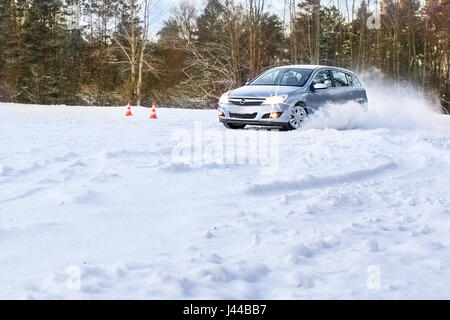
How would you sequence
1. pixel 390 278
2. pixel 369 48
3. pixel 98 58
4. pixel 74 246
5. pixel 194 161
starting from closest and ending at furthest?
pixel 390 278 → pixel 74 246 → pixel 194 161 → pixel 98 58 → pixel 369 48

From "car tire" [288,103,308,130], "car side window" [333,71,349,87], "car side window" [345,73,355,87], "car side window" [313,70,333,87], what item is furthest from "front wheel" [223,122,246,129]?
"car side window" [345,73,355,87]

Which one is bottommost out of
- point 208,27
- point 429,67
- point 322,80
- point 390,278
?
point 390,278

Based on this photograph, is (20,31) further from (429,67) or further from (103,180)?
(103,180)

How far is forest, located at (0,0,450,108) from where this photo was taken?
34.8m

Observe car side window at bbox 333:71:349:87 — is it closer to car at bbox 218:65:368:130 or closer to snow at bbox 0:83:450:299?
car at bbox 218:65:368:130

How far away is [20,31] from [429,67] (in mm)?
33808

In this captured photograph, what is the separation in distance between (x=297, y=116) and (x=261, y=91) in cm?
95

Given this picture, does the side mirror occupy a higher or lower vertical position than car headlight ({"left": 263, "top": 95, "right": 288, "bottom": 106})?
higher

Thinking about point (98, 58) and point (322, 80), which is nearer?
point (322, 80)

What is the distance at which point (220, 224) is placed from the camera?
3.99m

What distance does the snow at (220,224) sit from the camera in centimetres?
283

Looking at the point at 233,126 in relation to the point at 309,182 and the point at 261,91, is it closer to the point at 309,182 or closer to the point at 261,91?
the point at 261,91

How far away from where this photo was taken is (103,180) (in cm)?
526

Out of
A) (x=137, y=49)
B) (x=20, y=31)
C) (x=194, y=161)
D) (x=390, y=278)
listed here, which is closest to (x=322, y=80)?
(x=194, y=161)
